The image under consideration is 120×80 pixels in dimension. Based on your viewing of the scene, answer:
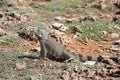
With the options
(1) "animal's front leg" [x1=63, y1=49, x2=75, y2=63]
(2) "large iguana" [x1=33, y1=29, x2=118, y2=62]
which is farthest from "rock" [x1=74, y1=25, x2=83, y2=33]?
(1) "animal's front leg" [x1=63, y1=49, x2=75, y2=63]

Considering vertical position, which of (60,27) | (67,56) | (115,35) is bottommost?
(115,35)

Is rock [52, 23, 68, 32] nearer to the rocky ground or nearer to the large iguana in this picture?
the rocky ground

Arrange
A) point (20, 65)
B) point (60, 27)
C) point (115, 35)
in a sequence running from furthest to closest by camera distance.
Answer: point (60, 27), point (115, 35), point (20, 65)

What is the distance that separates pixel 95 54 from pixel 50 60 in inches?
76.7

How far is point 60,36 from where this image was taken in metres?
13.9

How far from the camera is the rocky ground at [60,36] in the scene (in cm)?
1019

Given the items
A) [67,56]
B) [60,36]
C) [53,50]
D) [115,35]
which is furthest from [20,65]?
[115,35]

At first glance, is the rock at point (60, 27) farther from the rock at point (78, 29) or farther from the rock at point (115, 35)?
the rock at point (115, 35)

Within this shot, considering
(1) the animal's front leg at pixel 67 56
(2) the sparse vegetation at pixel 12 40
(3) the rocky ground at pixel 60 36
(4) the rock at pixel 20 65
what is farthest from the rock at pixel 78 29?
(4) the rock at pixel 20 65

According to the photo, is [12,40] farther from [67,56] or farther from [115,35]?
[115,35]

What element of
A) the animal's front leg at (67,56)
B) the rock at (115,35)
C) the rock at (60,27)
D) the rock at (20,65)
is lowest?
the rock at (115,35)

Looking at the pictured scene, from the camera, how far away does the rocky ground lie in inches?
401

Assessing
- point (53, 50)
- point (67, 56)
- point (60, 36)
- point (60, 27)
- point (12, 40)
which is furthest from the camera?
point (60, 27)

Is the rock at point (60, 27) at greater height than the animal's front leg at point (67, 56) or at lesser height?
lesser
